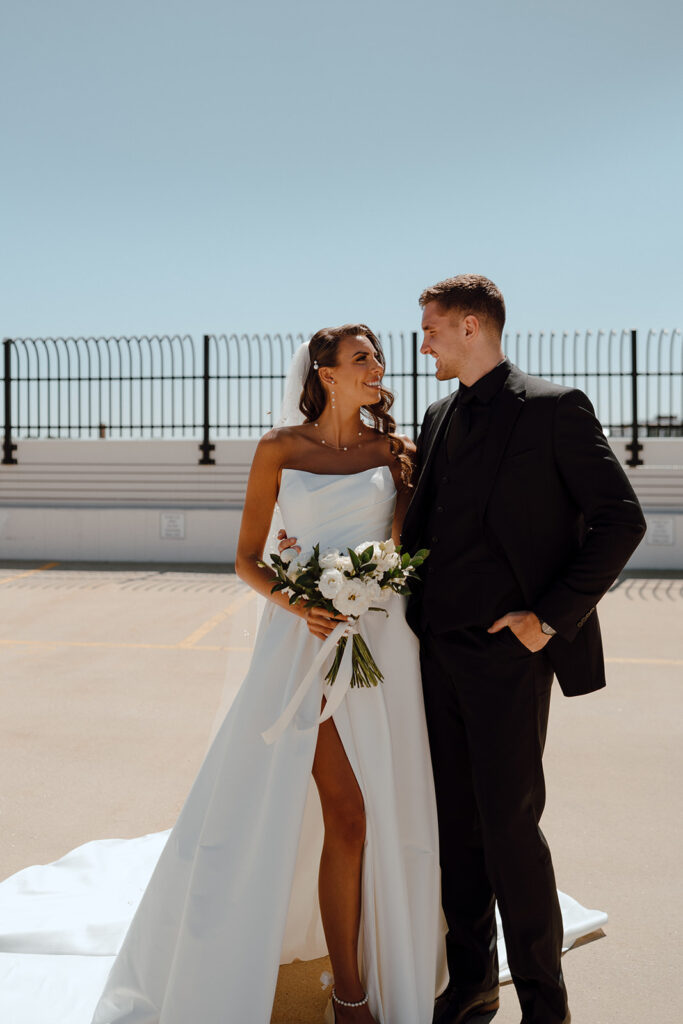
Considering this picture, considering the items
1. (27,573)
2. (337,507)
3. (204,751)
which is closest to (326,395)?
(337,507)

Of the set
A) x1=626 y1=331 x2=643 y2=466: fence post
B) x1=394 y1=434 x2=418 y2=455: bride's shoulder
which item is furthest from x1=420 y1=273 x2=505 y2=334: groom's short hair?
x1=626 y1=331 x2=643 y2=466: fence post

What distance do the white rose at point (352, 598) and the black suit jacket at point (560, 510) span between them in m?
0.27

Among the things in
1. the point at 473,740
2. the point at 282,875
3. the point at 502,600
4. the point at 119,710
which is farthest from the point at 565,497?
the point at 119,710

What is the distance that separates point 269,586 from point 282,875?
853mm

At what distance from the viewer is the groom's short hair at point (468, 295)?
2336mm

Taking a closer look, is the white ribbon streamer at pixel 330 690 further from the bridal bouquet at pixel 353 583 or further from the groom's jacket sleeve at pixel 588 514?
the groom's jacket sleeve at pixel 588 514

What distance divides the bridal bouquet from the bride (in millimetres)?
85

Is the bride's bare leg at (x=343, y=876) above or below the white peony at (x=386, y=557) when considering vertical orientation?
below

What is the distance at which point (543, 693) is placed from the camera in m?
2.32

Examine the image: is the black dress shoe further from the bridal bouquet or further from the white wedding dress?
the bridal bouquet

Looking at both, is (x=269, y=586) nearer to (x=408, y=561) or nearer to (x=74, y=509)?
(x=408, y=561)

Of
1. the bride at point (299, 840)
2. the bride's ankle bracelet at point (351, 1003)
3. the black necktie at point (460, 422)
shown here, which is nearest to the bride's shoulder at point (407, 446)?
the bride at point (299, 840)

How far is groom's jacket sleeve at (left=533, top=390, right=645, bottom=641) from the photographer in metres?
2.17

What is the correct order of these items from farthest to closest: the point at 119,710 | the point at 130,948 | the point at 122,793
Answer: the point at 119,710 < the point at 122,793 < the point at 130,948
